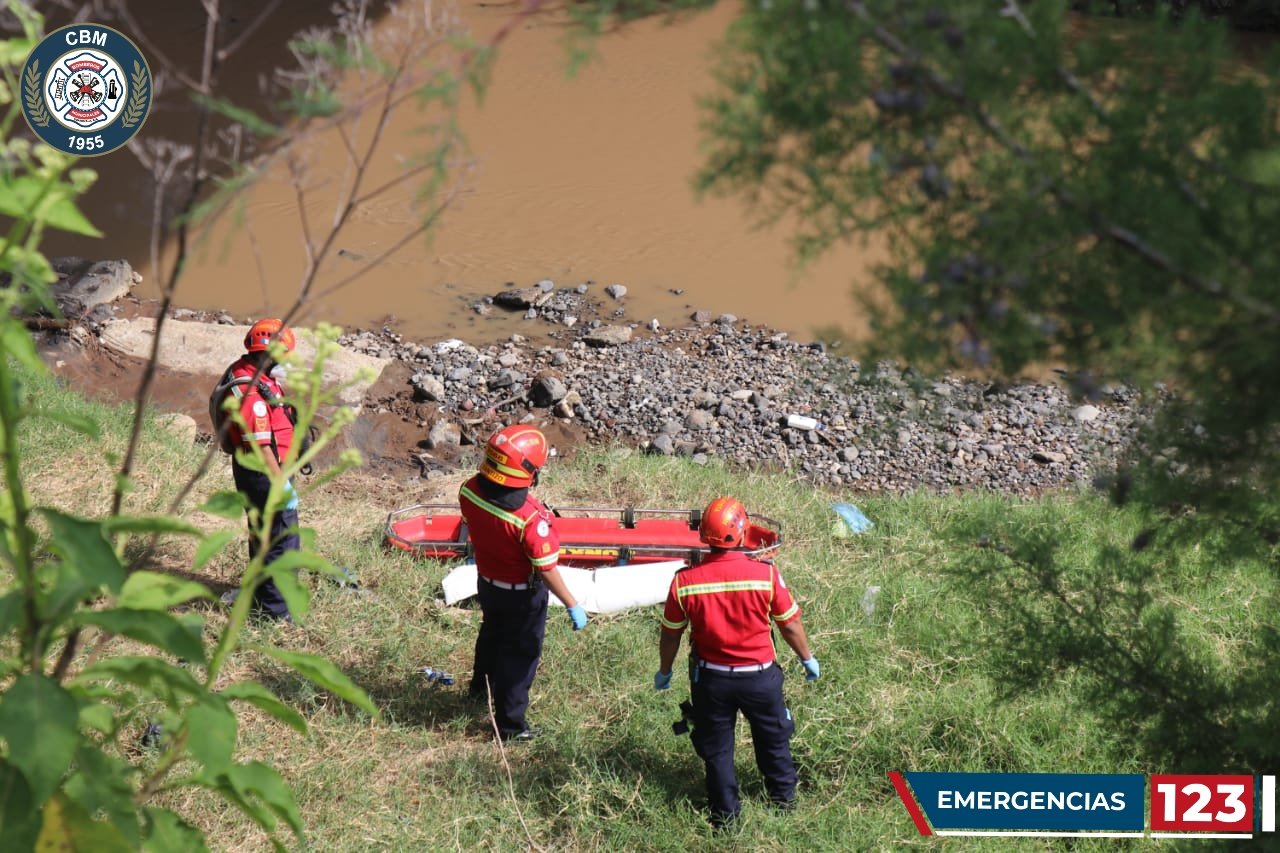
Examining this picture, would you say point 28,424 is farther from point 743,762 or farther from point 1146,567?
point 1146,567

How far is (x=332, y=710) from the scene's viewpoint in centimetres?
546

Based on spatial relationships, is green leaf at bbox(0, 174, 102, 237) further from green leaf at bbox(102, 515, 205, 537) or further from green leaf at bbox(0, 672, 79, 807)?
green leaf at bbox(0, 672, 79, 807)

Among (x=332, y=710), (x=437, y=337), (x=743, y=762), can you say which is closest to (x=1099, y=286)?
(x=743, y=762)

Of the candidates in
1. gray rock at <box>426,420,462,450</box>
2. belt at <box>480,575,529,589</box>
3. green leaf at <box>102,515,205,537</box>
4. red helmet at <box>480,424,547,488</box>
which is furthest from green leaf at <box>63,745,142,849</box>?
gray rock at <box>426,420,462,450</box>

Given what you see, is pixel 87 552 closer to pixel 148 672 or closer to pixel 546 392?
pixel 148 672

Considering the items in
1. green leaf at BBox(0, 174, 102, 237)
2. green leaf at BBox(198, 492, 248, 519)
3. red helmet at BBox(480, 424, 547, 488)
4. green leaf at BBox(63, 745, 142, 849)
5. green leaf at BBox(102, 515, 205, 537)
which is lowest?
red helmet at BBox(480, 424, 547, 488)

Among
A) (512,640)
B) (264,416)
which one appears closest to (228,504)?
(512,640)

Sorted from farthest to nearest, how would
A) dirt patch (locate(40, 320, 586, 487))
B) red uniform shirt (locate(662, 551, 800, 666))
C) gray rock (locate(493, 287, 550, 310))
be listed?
gray rock (locate(493, 287, 550, 310)) < dirt patch (locate(40, 320, 586, 487)) < red uniform shirt (locate(662, 551, 800, 666))

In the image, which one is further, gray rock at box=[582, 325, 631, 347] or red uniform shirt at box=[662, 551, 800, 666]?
gray rock at box=[582, 325, 631, 347]

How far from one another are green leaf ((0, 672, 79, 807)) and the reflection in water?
7.48m

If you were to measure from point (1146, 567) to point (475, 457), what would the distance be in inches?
231

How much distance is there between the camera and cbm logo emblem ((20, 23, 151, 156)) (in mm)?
7727

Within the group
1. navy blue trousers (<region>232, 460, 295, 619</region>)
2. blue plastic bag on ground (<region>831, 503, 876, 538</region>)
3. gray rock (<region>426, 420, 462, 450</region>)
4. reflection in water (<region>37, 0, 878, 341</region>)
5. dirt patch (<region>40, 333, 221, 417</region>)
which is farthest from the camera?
reflection in water (<region>37, 0, 878, 341</region>)

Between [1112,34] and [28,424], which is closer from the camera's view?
[1112,34]
